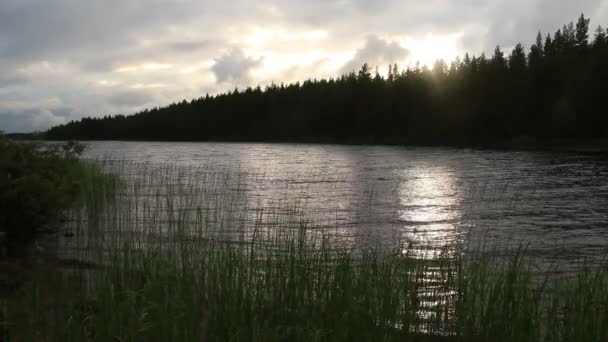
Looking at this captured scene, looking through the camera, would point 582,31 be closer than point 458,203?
No

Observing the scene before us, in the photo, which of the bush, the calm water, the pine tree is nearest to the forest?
the pine tree

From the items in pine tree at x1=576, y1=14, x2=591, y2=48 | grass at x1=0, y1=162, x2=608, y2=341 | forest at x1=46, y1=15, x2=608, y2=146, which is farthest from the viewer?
pine tree at x1=576, y1=14, x2=591, y2=48

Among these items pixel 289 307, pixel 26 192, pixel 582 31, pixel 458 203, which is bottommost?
pixel 458 203

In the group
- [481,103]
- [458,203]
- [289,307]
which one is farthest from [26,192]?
[481,103]

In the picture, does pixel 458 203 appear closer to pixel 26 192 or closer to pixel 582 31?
pixel 26 192

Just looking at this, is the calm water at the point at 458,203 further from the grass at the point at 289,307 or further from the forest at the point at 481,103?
the forest at the point at 481,103

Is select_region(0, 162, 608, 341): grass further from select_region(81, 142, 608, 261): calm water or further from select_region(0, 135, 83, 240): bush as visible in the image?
select_region(81, 142, 608, 261): calm water

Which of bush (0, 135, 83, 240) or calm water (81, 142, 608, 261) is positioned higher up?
bush (0, 135, 83, 240)

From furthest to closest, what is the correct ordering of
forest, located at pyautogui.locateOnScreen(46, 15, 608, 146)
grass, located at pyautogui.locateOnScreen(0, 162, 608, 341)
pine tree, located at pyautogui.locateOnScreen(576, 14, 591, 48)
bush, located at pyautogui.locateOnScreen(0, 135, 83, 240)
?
pine tree, located at pyautogui.locateOnScreen(576, 14, 591, 48)
forest, located at pyautogui.locateOnScreen(46, 15, 608, 146)
bush, located at pyautogui.locateOnScreen(0, 135, 83, 240)
grass, located at pyautogui.locateOnScreen(0, 162, 608, 341)

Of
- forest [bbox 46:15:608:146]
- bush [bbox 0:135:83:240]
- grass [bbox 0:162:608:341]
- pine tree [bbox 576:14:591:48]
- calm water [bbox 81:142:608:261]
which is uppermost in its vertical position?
pine tree [bbox 576:14:591:48]

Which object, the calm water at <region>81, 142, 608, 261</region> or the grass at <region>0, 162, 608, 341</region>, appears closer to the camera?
the grass at <region>0, 162, 608, 341</region>

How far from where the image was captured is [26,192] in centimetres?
1620

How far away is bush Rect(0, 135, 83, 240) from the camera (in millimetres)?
15945

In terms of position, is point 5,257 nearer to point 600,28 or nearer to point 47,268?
point 47,268
